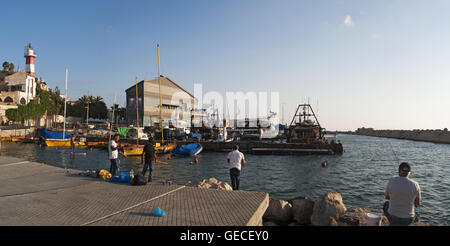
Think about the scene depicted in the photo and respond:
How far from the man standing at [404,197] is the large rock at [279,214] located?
18.7 feet

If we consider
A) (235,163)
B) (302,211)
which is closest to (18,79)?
(235,163)

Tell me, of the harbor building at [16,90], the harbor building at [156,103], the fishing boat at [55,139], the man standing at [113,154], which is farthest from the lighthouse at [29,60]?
the man standing at [113,154]

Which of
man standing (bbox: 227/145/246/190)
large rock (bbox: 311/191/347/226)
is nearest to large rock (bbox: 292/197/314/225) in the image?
large rock (bbox: 311/191/347/226)

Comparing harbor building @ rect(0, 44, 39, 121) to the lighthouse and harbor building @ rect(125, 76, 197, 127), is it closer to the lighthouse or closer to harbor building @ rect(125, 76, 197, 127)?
the lighthouse

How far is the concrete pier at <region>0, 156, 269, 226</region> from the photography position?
5500mm

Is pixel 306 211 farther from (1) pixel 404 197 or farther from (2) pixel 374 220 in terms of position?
(1) pixel 404 197

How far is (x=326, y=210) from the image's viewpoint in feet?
31.5

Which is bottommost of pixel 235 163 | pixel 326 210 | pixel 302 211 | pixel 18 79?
pixel 302 211

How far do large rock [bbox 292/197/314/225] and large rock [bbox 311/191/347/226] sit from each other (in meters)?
0.61

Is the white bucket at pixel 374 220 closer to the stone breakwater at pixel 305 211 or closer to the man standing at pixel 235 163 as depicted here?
the stone breakwater at pixel 305 211

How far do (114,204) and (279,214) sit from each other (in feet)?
22.1

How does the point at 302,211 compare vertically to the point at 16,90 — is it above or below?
below
